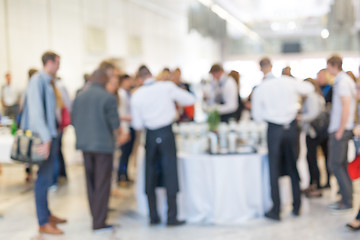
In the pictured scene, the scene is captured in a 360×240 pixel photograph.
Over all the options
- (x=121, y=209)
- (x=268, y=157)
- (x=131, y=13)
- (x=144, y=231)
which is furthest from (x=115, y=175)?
(x=131, y=13)

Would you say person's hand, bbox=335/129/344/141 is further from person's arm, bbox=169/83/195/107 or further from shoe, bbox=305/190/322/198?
person's arm, bbox=169/83/195/107

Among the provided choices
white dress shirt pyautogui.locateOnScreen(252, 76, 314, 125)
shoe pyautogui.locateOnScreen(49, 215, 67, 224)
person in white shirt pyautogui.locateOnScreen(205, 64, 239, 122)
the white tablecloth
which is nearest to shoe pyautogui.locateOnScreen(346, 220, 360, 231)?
the white tablecloth

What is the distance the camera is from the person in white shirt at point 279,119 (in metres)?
4.04

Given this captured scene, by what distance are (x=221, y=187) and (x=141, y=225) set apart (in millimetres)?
878

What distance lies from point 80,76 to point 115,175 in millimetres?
3003

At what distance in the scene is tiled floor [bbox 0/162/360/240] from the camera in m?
3.85

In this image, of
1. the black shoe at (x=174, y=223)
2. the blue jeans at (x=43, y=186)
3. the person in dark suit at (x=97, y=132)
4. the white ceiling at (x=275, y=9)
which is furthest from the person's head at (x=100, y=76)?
the white ceiling at (x=275, y=9)

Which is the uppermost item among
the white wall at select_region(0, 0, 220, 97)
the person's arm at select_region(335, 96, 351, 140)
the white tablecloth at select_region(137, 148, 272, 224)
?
the white wall at select_region(0, 0, 220, 97)

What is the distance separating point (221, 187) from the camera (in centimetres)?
401

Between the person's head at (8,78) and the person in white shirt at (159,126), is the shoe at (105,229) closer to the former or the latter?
the person in white shirt at (159,126)

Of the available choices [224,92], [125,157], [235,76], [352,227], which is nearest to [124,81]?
[125,157]

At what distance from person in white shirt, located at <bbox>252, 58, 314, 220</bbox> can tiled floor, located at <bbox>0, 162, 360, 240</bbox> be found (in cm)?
32

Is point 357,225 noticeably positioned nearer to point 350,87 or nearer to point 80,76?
point 350,87

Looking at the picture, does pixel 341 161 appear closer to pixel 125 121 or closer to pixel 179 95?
pixel 179 95
